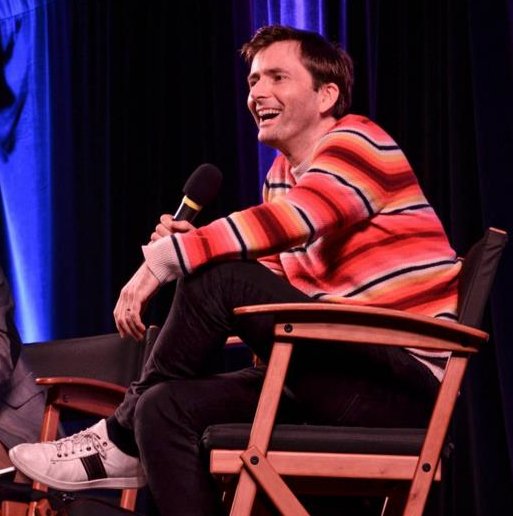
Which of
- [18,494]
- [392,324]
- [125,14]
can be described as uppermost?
[125,14]

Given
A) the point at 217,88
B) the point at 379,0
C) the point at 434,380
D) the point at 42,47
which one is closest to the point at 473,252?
the point at 434,380

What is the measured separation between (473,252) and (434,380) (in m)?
0.27

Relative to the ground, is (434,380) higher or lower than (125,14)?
lower

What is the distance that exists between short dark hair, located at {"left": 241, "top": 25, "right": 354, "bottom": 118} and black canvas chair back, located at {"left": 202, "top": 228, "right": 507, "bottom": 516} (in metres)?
0.81

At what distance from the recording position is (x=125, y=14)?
4.28 metres

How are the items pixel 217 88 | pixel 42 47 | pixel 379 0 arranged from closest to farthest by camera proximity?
pixel 379 0, pixel 217 88, pixel 42 47

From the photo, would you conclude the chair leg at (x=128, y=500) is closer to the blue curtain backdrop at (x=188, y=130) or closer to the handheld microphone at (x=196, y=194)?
the blue curtain backdrop at (x=188, y=130)

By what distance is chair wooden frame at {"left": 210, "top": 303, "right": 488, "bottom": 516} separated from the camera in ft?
5.65

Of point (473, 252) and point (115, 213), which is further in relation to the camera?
point (115, 213)

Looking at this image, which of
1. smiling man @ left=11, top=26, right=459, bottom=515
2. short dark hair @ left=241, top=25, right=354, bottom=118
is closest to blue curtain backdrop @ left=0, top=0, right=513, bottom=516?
short dark hair @ left=241, top=25, right=354, bottom=118

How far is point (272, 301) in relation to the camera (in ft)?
6.07

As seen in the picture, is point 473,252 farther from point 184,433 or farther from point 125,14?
point 125,14

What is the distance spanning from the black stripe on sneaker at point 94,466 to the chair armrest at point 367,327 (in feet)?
1.60

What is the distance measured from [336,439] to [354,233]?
514 millimetres
